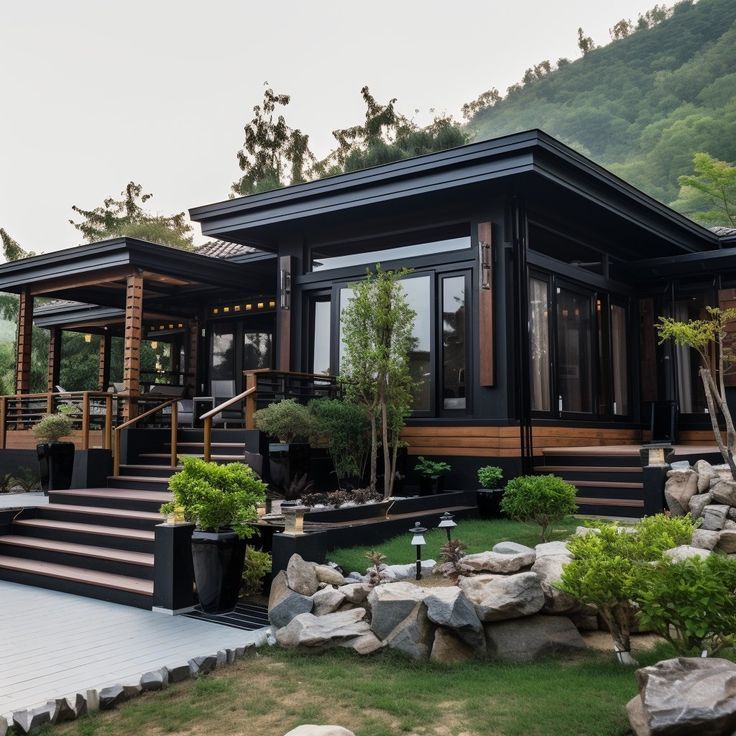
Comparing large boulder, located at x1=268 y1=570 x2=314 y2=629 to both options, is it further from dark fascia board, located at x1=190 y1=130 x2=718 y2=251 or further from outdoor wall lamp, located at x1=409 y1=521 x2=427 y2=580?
dark fascia board, located at x1=190 y1=130 x2=718 y2=251

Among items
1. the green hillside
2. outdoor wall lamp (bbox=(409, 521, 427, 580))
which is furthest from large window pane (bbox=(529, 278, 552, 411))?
the green hillside

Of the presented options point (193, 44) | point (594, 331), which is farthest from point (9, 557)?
point (193, 44)

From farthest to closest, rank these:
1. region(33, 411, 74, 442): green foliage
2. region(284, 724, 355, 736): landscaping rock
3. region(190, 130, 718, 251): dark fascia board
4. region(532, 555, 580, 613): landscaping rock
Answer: region(33, 411, 74, 442): green foliage
region(190, 130, 718, 251): dark fascia board
region(532, 555, 580, 613): landscaping rock
region(284, 724, 355, 736): landscaping rock

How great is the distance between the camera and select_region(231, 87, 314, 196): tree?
3109cm

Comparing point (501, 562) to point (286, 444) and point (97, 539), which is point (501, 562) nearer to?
point (286, 444)

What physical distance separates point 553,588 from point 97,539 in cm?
446

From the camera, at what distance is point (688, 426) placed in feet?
37.8

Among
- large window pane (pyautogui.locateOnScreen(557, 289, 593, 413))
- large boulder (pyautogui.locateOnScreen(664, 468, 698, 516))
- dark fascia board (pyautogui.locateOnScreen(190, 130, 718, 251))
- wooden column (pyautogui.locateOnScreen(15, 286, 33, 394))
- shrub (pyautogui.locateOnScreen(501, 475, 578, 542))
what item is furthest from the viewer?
wooden column (pyautogui.locateOnScreen(15, 286, 33, 394))

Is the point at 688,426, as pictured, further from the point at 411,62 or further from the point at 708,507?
the point at 411,62

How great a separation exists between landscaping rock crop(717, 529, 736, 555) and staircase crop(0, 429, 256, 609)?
14.2 ft

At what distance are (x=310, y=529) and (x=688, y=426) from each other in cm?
777

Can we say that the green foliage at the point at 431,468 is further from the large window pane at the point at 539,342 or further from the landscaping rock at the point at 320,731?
the landscaping rock at the point at 320,731

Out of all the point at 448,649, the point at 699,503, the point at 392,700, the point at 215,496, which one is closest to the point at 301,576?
the point at 215,496

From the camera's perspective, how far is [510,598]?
13.6 feet
